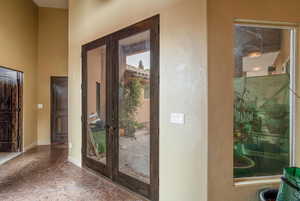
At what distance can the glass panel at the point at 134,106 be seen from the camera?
2.96 m

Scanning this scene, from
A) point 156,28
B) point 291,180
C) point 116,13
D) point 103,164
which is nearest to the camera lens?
point 291,180

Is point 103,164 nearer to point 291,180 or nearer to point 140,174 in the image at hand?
point 140,174

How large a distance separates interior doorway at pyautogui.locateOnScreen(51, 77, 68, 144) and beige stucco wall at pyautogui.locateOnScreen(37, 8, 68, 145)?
141mm

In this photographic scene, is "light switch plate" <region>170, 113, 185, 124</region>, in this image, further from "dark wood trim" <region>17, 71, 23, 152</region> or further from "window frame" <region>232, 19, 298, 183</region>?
"dark wood trim" <region>17, 71, 23, 152</region>

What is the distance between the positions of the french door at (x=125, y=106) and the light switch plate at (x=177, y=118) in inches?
10.9

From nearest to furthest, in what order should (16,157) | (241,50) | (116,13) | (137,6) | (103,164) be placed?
1. (241,50)
2. (137,6)
3. (116,13)
4. (103,164)
5. (16,157)

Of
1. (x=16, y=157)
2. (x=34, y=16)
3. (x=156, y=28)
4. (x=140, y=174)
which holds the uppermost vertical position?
(x=34, y=16)

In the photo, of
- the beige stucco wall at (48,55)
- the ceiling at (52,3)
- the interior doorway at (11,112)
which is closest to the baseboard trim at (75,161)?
the interior doorway at (11,112)

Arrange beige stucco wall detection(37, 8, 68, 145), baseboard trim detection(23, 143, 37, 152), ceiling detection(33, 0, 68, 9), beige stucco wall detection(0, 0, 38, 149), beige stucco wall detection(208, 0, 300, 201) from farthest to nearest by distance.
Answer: beige stucco wall detection(37, 8, 68, 145) < ceiling detection(33, 0, 68, 9) < baseboard trim detection(23, 143, 37, 152) < beige stucco wall detection(0, 0, 38, 149) < beige stucco wall detection(208, 0, 300, 201)

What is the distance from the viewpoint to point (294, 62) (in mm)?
2490

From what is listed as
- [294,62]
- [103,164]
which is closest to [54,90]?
[103,164]

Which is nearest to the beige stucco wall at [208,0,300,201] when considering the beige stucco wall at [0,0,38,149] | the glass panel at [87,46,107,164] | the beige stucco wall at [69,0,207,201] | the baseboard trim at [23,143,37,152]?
the beige stucco wall at [69,0,207,201]

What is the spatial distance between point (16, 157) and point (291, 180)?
559cm

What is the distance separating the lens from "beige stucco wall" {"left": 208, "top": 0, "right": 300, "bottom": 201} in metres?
2.20
